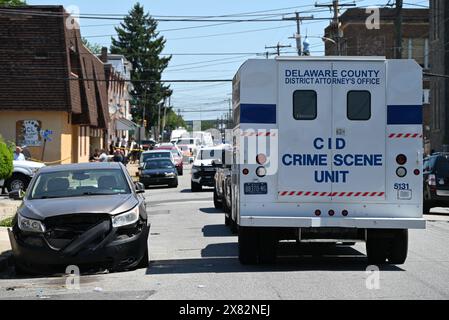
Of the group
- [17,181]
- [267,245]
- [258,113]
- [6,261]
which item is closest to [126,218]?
[267,245]

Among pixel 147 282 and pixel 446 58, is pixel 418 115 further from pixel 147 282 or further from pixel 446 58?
pixel 446 58

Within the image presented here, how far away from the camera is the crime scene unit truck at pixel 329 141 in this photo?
462 inches

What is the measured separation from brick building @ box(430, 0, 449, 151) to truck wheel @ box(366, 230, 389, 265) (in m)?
36.5

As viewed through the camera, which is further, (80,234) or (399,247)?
(399,247)

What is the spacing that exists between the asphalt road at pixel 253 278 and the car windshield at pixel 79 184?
1356 millimetres

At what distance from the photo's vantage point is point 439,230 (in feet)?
60.2

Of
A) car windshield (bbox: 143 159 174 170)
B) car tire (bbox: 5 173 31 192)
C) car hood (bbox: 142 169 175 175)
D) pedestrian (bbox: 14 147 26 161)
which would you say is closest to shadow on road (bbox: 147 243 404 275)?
A: car tire (bbox: 5 173 31 192)

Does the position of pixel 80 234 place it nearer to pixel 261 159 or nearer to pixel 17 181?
pixel 261 159

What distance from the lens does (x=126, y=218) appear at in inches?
457

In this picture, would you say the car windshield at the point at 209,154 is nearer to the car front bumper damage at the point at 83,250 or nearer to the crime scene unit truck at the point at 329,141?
the crime scene unit truck at the point at 329,141

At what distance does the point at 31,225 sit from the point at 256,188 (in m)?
3.29

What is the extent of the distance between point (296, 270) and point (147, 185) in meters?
26.5

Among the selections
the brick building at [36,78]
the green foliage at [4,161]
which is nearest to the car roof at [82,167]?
the green foliage at [4,161]

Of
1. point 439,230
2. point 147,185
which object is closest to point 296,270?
point 439,230
